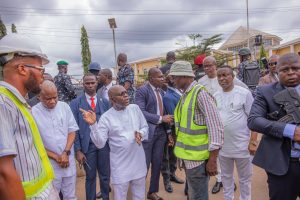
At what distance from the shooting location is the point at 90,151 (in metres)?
4.10

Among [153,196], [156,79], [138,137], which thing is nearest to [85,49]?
[156,79]

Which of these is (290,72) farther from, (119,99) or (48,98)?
(48,98)

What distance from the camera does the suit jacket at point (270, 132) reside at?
246 cm

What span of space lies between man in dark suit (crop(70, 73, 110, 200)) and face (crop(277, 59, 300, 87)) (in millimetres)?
2577

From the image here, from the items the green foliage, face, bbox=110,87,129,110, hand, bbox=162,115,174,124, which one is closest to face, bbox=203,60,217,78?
hand, bbox=162,115,174,124

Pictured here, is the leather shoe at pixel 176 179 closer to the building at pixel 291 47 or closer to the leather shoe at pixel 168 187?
the leather shoe at pixel 168 187

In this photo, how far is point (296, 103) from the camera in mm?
2441

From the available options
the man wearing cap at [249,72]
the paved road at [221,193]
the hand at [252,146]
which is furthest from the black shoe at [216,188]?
the man wearing cap at [249,72]

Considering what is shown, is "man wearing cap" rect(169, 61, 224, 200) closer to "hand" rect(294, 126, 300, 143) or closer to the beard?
"hand" rect(294, 126, 300, 143)

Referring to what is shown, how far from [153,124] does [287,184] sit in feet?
7.67

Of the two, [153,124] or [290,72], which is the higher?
[290,72]

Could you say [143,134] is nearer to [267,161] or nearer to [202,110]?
[202,110]

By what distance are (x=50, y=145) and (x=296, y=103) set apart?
2.70 metres

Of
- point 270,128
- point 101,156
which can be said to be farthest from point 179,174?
point 270,128
